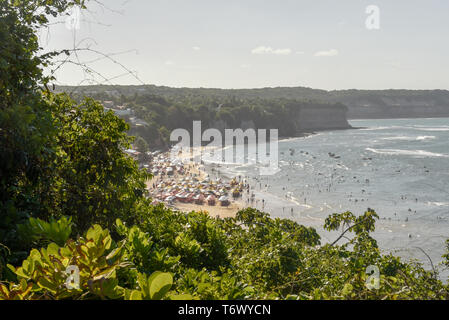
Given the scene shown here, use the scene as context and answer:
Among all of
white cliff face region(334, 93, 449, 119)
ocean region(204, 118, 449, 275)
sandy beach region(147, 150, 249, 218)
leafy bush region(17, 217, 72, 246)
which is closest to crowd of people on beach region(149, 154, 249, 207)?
sandy beach region(147, 150, 249, 218)

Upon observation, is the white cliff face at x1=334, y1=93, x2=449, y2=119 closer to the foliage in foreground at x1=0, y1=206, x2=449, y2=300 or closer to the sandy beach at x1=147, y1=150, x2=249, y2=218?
the sandy beach at x1=147, y1=150, x2=249, y2=218

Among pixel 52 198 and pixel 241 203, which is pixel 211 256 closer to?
pixel 52 198

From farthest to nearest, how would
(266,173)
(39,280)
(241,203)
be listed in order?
(266,173), (241,203), (39,280)

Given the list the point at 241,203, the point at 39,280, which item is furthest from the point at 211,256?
the point at 241,203

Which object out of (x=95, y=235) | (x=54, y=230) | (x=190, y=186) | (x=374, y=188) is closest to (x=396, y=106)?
(x=374, y=188)

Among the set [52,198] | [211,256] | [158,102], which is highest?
[158,102]

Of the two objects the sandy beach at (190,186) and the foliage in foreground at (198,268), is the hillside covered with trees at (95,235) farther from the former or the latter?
the sandy beach at (190,186)

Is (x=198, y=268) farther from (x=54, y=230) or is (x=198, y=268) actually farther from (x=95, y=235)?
(x=95, y=235)
